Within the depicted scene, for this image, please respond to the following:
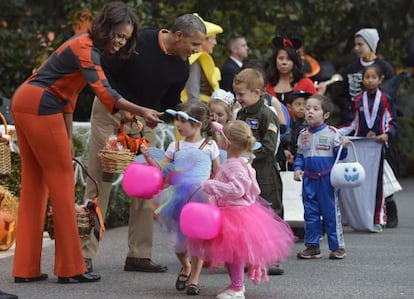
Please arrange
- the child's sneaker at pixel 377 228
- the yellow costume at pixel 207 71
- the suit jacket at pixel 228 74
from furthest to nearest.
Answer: the child's sneaker at pixel 377 228
the suit jacket at pixel 228 74
the yellow costume at pixel 207 71

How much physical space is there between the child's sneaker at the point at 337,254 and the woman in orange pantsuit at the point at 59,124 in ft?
7.76

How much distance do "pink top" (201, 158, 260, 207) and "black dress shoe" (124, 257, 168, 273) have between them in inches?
59.6

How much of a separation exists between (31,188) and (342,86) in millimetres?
5521

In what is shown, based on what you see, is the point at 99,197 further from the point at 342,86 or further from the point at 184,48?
the point at 342,86

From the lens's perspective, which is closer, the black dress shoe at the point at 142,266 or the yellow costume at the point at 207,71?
the black dress shoe at the point at 142,266

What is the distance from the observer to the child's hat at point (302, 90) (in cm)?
1134

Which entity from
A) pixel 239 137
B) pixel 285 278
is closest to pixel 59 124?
pixel 239 137

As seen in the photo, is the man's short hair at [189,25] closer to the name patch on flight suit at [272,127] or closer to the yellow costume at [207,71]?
the name patch on flight suit at [272,127]

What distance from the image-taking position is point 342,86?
12.9 m

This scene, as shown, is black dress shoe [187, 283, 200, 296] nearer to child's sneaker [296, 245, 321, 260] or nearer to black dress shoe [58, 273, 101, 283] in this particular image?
black dress shoe [58, 273, 101, 283]

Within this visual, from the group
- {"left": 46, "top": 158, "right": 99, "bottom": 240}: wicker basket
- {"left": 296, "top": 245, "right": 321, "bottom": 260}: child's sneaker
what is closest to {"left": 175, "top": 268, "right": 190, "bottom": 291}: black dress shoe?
{"left": 46, "top": 158, "right": 99, "bottom": 240}: wicker basket

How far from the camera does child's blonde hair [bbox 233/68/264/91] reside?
29.0 ft

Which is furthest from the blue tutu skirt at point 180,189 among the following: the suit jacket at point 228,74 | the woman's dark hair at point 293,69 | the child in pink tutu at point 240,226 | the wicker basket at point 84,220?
the suit jacket at point 228,74

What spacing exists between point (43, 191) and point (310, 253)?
2.58m
